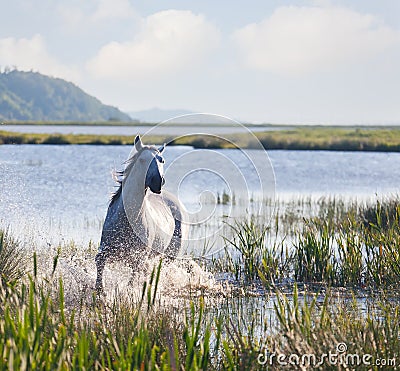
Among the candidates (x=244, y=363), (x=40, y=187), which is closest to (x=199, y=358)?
(x=244, y=363)

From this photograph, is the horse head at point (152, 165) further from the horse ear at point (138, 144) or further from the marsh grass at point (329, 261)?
the marsh grass at point (329, 261)

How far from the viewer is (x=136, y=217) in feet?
23.9

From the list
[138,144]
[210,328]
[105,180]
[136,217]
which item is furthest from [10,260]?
[105,180]

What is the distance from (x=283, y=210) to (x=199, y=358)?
11456 millimetres

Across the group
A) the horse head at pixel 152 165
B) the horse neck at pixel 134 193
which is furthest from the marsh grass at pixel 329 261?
the horse head at pixel 152 165

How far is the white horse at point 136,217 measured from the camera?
273 inches

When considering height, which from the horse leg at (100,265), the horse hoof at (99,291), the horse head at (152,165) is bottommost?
the horse hoof at (99,291)

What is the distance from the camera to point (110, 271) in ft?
23.9

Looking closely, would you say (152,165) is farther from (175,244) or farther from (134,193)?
(175,244)

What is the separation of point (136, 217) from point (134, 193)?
0.27 m

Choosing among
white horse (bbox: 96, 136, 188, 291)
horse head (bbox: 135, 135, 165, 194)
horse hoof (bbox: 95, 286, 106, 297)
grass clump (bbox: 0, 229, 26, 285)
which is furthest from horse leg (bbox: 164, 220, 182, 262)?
grass clump (bbox: 0, 229, 26, 285)

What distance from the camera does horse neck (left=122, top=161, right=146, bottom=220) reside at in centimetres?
707

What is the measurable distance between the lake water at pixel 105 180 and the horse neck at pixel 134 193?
1.34 feet

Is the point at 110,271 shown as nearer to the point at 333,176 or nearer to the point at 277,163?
the point at 333,176
